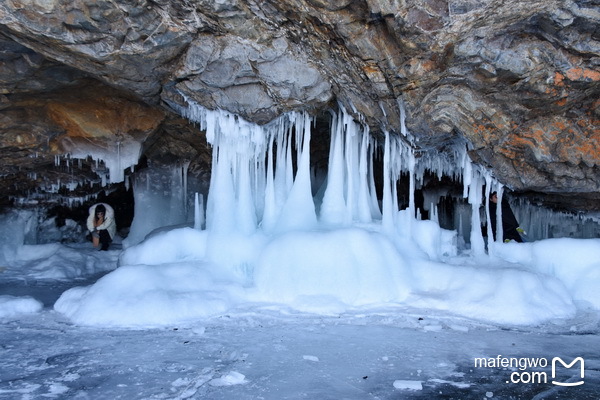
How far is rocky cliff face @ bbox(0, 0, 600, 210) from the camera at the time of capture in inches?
209

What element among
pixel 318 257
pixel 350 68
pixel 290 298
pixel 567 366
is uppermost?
pixel 350 68

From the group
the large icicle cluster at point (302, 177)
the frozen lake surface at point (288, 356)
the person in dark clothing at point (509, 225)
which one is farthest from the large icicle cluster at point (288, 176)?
the frozen lake surface at point (288, 356)

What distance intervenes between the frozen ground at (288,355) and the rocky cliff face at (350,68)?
7.97ft

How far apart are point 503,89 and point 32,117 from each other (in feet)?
21.8

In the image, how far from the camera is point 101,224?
10055mm

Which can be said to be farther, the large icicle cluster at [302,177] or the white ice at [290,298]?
the large icicle cluster at [302,177]

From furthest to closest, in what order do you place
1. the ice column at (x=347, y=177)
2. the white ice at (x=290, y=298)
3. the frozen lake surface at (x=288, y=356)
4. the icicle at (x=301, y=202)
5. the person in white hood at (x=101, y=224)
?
the person in white hood at (x=101, y=224) → the ice column at (x=347, y=177) → the icicle at (x=301, y=202) → the white ice at (x=290, y=298) → the frozen lake surface at (x=288, y=356)

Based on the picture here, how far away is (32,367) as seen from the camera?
3.88m

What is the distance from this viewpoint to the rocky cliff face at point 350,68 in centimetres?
531

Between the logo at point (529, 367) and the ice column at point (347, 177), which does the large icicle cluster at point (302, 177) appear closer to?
the ice column at point (347, 177)

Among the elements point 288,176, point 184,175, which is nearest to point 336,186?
point 288,176

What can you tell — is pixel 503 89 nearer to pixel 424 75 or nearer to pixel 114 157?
pixel 424 75

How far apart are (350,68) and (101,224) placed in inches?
250

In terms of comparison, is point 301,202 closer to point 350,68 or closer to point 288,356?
point 350,68
